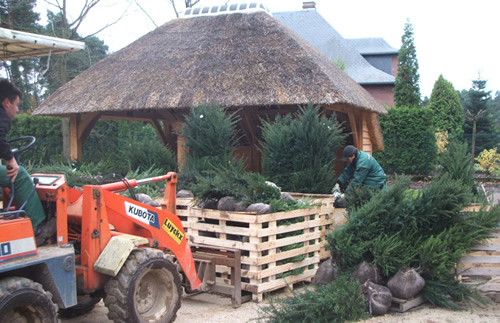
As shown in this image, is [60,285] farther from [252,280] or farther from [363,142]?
[363,142]

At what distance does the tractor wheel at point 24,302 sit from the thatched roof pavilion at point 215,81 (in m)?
7.52

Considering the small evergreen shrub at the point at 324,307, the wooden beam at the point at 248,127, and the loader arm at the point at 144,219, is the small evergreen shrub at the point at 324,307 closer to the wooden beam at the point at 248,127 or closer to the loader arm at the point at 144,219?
the loader arm at the point at 144,219

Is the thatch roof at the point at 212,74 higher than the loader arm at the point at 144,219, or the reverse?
the thatch roof at the point at 212,74

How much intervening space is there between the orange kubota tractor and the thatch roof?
18.4ft

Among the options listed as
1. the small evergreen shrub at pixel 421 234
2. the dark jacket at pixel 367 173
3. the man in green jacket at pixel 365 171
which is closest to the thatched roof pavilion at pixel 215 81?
the man in green jacket at pixel 365 171

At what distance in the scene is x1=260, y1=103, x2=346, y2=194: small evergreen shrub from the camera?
309 inches

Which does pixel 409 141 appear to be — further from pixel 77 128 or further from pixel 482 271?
pixel 482 271

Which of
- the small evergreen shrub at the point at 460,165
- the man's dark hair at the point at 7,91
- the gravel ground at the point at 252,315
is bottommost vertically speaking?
the gravel ground at the point at 252,315

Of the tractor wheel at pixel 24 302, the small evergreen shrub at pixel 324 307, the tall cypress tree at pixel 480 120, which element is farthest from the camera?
the tall cypress tree at pixel 480 120

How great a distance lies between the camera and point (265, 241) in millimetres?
6074

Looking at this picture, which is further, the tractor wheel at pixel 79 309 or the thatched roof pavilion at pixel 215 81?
the thatched roof pavilion at pixel 215 81

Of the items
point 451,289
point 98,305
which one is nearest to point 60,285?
point 98,305

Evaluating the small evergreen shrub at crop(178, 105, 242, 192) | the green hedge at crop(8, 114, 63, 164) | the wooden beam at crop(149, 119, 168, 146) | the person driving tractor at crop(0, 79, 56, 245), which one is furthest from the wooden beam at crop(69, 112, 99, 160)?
the person driving tractor at crop(0, 79, 56, 245)

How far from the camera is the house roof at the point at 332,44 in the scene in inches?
1277
